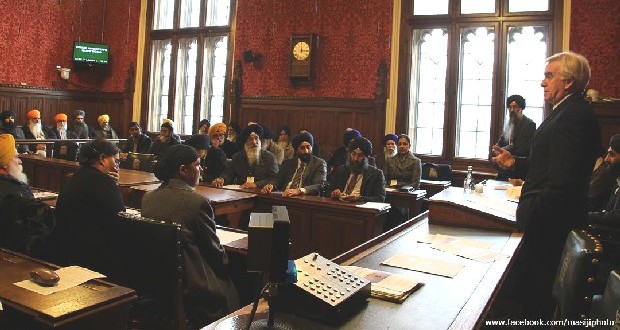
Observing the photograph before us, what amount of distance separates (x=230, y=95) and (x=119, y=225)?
7.96m

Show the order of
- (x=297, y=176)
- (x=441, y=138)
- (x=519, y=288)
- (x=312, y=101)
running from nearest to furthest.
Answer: (x=519, y=288) → (x=297, y=176) → (x=441, y=138) → (x=312, y=101)

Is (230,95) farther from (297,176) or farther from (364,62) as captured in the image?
(297,176)

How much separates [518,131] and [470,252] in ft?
16.9

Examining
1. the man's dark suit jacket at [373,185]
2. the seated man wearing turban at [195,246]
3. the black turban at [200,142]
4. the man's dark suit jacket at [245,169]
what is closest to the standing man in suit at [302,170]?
the man's dark suit jacket at [245,169]

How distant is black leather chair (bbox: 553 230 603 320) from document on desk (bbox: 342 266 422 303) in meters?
0.49

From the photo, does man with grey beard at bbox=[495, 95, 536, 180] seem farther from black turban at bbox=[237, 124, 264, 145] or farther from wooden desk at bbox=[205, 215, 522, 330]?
wooden desk at bbox=[205, 215, 522, 330]

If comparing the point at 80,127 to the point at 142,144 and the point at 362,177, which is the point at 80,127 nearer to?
the point at 142,144

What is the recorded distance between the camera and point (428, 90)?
9.03 metres

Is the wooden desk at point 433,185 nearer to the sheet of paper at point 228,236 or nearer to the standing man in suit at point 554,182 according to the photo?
the sheet of paper at point 228,236

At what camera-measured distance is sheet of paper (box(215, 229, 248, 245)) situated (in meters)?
3.46

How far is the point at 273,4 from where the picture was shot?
1013 cm

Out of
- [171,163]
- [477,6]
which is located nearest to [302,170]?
[171,163]

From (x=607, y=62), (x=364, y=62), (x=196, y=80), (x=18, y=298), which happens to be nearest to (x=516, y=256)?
(x=18, y=298)

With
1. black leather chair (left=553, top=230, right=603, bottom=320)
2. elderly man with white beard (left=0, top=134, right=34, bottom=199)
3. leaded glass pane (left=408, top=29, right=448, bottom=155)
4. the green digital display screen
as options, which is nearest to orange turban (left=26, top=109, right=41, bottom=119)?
the green digital display screen
